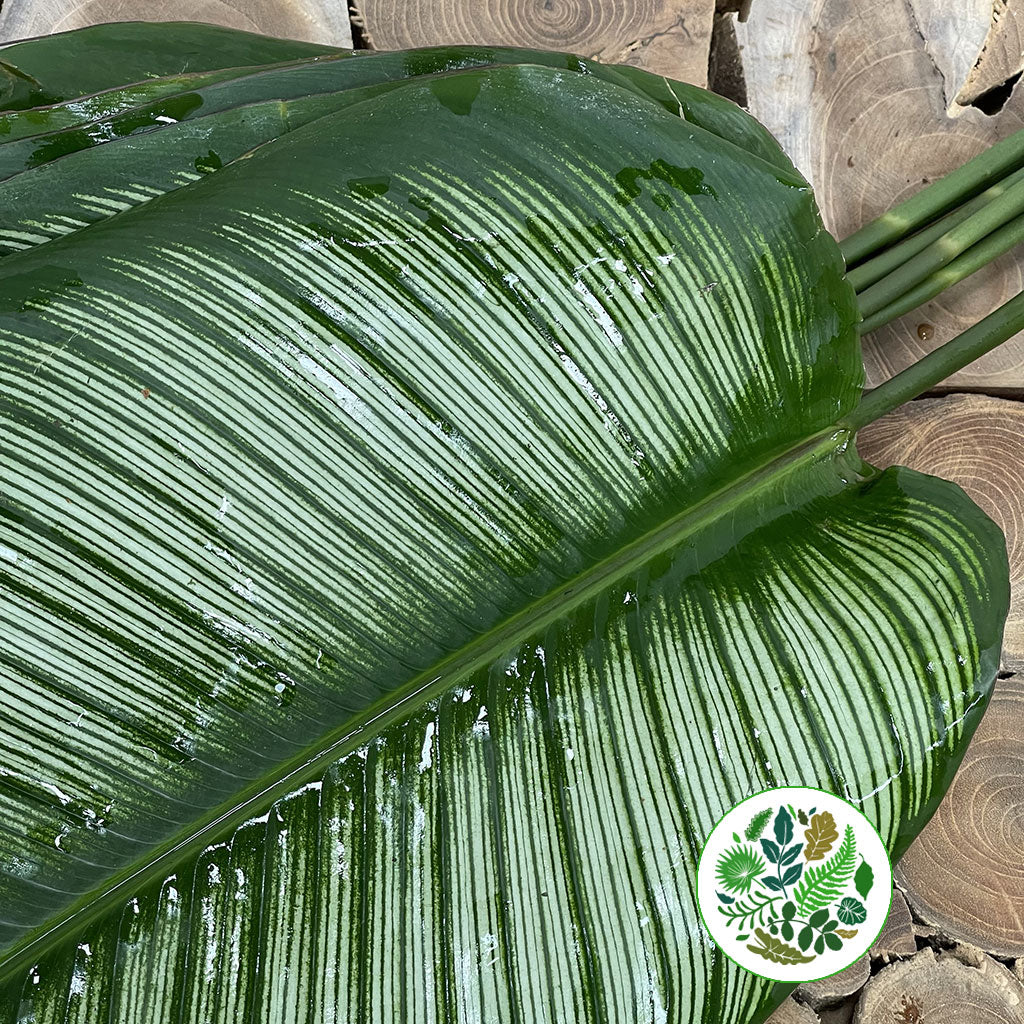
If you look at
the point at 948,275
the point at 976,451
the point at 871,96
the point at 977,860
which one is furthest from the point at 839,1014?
the point at 871,96

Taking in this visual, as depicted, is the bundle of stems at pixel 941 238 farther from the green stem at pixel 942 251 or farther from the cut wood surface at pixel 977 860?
the cut wood surface at pixel 977 860

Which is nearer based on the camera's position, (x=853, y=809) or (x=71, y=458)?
(x=71, y=458)

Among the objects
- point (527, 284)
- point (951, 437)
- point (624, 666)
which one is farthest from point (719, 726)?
point (951, 437)

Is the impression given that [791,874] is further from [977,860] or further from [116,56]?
[116,56]

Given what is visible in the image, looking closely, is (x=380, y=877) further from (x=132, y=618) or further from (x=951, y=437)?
(x=951, y=437)

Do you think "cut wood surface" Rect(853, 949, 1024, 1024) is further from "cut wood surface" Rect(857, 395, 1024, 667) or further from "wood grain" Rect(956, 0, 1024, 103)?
"wood grain" Rect(956, 0, 1024, 103)

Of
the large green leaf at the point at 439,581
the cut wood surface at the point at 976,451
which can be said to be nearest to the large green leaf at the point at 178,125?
the large green leaf at the point at 439,581
